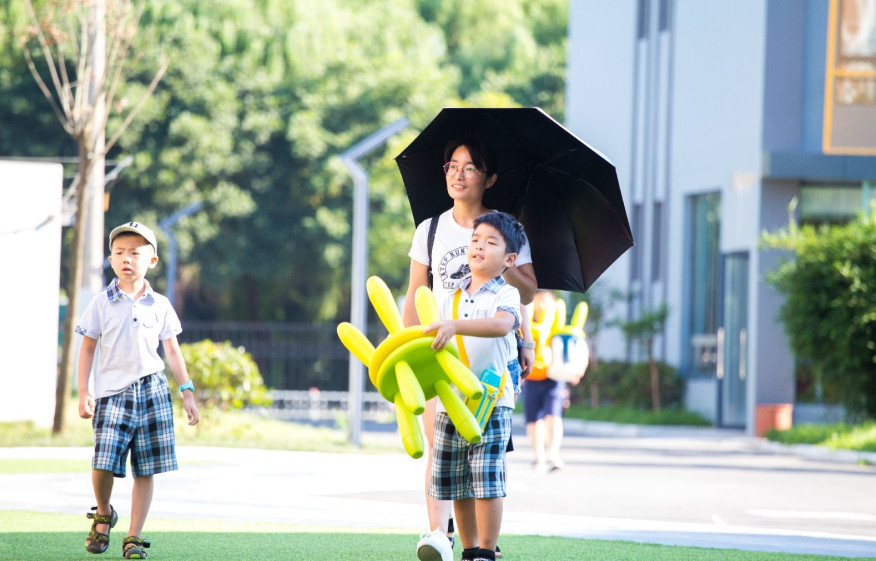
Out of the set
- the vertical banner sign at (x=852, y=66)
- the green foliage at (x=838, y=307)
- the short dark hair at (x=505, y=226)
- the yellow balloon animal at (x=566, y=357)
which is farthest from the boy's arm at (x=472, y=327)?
the vertical banner sign at (x=852, y=66)

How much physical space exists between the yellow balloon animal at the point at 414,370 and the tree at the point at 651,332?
19682mm

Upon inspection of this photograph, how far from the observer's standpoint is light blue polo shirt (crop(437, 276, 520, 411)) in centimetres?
571

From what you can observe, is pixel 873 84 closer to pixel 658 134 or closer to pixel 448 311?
pixel 658 134

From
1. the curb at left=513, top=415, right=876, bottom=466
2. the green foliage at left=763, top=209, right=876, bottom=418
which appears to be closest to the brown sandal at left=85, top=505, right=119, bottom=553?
the curb at left=513, top=415, right=876, bottom=466

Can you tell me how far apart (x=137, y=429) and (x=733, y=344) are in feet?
58.7

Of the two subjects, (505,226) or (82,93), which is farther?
(82,93)

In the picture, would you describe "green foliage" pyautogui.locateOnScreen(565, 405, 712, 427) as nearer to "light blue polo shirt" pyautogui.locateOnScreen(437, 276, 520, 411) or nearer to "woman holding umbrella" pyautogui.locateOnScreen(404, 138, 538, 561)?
"woman holding umbrella" pyautogui.locateOnScreen(404, 138, 538, 561)

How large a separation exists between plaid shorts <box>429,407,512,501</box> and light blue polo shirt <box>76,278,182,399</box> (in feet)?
5.35

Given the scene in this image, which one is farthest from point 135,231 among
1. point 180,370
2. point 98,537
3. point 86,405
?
point 98,537

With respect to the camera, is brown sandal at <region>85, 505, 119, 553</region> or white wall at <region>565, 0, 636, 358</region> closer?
brown sandal at <region>85, 505, 119, 553</region>

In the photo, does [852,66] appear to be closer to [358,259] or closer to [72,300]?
[358,259]

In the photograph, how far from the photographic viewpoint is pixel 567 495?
36.3ft

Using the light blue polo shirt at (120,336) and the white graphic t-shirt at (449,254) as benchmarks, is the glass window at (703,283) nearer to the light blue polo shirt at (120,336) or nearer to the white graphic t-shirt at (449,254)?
the white graphic t-shirt at (449,254)

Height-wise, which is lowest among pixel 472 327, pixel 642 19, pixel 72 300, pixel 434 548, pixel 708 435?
pixel 708 435
